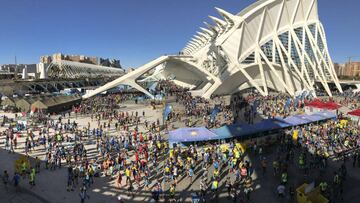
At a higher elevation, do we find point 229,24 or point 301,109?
point 229,24

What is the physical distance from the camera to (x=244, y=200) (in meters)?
11.2

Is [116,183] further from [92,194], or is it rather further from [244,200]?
[244,200]

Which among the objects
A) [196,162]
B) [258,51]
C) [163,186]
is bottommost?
[163,186]

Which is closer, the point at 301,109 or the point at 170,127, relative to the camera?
the point at 170,127

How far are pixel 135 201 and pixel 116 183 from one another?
6.50ft

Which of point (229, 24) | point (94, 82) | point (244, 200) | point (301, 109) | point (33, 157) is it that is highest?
point (229, 24)

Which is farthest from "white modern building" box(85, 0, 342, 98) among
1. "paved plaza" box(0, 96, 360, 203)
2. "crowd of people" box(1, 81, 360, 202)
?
"paved plaza" box(0, 96, 360, 203)

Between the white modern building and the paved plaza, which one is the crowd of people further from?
the white modern building

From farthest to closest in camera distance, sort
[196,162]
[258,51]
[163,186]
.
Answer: [258,51] < [196,162] < [163,186]

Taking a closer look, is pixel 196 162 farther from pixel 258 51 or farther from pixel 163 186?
pixel 258 51

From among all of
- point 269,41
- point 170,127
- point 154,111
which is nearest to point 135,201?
point 170,127

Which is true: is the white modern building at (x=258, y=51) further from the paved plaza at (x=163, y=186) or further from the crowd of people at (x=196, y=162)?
the paved plaza at (x=163, y=186)

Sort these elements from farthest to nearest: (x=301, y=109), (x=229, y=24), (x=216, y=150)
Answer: (x=229, y=24), (x=301, y=109), (x=216, y=150)

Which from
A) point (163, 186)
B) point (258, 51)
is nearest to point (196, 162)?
point (163, 186)
